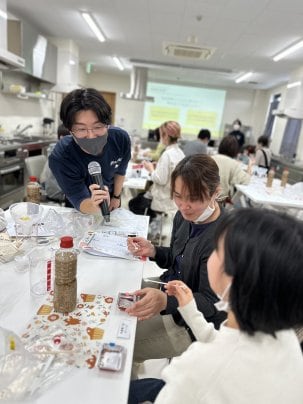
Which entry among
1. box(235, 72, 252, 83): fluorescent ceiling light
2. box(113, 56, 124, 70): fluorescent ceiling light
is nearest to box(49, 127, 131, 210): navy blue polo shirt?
box(113, 56, 124, 70): fluorescent ceiling light

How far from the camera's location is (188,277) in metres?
1.16

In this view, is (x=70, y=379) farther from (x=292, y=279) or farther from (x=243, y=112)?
(x=243, y=112)

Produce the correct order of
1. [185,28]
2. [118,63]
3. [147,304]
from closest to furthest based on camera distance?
[147,304], [185,28], [118,63]

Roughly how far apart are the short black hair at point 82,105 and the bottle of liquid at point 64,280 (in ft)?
2.52

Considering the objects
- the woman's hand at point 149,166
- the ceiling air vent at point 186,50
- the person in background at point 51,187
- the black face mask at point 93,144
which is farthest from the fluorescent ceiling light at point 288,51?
the black face mask at point 93,144

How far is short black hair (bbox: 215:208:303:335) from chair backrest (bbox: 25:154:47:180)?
8.91 feet

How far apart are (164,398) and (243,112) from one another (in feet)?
33.7

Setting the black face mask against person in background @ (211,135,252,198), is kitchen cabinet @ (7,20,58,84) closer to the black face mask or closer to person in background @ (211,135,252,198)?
person in background @ (211,135,252,198)

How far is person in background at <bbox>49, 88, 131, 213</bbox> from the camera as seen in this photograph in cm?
140

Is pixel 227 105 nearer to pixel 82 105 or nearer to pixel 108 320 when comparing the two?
pixel 82 105

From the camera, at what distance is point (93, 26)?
4.57 m

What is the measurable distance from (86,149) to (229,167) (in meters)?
2.17

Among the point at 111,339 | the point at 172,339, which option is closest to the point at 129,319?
the point at 111,339

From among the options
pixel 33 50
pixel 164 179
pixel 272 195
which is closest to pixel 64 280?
pixel 164 179
